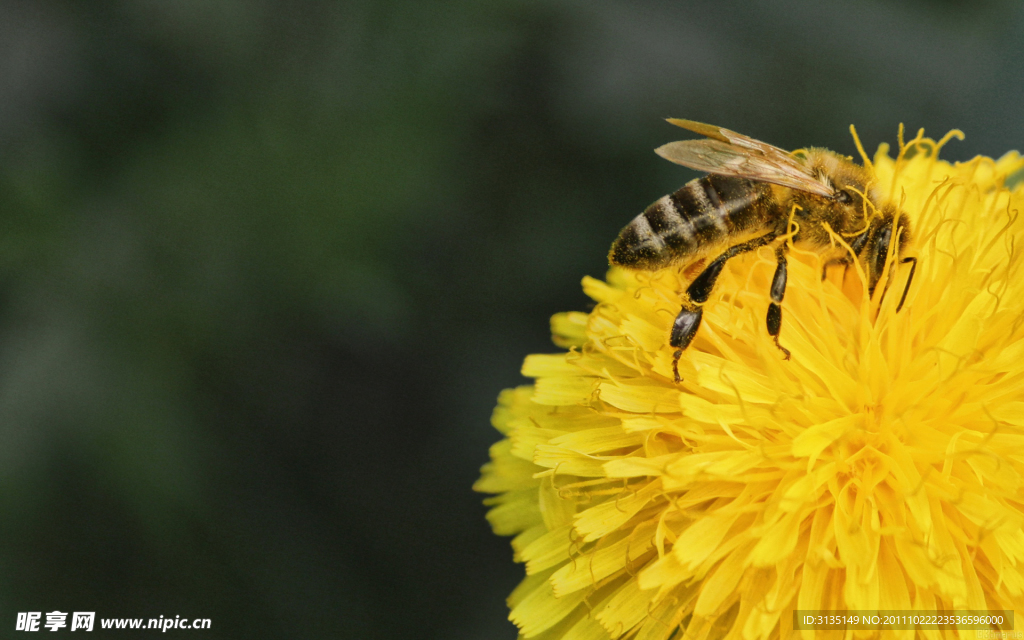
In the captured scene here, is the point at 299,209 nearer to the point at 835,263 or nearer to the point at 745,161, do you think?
the point at 745,161

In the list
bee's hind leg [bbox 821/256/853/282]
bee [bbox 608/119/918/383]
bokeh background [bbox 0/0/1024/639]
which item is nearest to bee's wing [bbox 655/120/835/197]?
bee [bbox 608/119/918/383]

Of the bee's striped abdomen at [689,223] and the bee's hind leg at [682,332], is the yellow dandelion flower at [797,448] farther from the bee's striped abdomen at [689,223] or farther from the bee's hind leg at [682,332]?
the bee's striped abdomen at [689,223]

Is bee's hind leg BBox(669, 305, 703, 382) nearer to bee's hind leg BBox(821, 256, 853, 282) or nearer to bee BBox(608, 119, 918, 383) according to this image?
bee BBox(608, 119, 918, 383)

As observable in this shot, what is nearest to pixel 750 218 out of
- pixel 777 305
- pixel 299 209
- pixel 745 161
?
pixel 745 161

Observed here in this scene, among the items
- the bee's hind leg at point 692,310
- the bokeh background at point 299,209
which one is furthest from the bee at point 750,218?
the bokeh background at point 299,209

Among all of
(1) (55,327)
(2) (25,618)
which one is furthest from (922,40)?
(2) (25,618)
